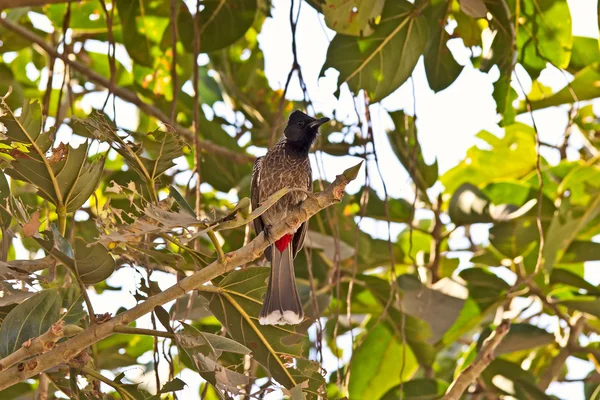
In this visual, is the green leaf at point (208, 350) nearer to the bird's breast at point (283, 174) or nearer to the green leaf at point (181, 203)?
the green leaf at point (181, 203)

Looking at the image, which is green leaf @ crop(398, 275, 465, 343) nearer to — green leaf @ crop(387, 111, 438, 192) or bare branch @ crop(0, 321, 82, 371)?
green leaf @ crop(387, 111, 438, 192)

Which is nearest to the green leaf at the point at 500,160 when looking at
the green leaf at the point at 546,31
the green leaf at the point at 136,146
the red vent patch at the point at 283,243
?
the green leaf at the point at 546,31

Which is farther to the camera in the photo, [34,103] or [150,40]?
[150,40]

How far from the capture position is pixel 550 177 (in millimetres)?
4160

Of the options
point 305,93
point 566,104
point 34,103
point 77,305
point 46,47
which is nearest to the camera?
point 34,103

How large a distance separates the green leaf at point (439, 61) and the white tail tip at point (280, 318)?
1.29 meters

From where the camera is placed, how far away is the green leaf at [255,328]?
2.15 m

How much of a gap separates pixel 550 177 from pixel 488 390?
3.75 feet

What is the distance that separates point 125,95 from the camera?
3.68 meters

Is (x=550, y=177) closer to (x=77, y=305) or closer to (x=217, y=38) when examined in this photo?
(x=217, y=38)

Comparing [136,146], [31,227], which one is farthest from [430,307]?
[31,227]

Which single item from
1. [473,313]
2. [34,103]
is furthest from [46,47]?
[473,313]

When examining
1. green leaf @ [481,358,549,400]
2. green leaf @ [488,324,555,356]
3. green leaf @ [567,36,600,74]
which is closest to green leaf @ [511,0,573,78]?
green leaf @ [567,36,600,74]

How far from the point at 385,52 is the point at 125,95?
126 centimetres
